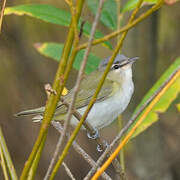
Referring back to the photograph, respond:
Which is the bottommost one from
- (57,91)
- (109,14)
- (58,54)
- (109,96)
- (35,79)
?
(35,79)

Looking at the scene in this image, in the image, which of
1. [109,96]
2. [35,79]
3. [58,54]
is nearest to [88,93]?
[109,96]

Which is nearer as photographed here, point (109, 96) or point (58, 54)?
point (58, 54)

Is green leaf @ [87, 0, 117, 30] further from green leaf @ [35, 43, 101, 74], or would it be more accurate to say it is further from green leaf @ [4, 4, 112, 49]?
green leaf @ [35, 43, 101, 74]

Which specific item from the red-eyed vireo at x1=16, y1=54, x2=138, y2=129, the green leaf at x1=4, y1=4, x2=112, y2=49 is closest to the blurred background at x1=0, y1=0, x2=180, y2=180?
the red-eyed vireo at x1=16, y1=54, x2=138, y2=129

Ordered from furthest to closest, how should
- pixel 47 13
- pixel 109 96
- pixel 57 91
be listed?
1. pixel 109 96
2. pixel 47 13
3. pixel 57 91

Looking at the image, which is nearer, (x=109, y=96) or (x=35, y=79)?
(x=109, y=96)

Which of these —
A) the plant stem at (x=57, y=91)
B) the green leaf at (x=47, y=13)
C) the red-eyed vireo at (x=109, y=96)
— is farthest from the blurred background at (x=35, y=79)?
the plant stem at (x=57, y=91)

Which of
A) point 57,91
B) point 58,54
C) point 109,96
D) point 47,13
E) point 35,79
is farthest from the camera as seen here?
point 35,79

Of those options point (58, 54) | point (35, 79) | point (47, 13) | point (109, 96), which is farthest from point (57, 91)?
point (35, 79)

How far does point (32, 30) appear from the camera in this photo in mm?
5746

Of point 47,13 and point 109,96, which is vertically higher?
point 47,13

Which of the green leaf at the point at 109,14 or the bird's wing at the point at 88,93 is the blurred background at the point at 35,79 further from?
the green leaf at the point at 109,14

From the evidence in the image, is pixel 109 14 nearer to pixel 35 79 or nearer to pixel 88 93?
pixel 88 93

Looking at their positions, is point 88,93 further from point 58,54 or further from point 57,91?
point 57,91
